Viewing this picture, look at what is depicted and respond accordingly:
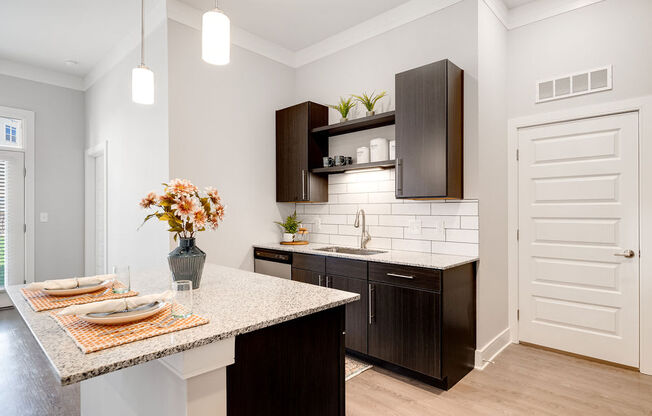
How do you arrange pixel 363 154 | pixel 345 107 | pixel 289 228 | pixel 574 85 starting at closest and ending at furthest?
pixel 574 85 → pixel 363 154 → pixel 345 107 → pixel 289 228

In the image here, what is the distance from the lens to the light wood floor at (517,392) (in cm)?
231

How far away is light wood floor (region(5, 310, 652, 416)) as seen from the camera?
2.31m

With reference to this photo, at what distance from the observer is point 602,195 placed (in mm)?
2953

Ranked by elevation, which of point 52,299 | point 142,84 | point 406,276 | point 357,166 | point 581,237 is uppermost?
point 142,84

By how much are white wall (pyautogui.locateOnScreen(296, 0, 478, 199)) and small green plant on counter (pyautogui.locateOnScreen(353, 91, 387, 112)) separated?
61mm

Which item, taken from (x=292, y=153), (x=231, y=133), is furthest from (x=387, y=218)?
(x=231, y=133)

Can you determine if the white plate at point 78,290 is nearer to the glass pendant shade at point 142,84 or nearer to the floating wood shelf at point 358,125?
the glass pendant shade at point 142,84

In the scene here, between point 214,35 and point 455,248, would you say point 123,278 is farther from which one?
point 455,248

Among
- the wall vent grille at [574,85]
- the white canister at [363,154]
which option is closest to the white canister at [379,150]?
the white canister at [363,154]

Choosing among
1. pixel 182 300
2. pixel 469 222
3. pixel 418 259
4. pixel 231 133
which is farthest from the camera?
pixel 231 133

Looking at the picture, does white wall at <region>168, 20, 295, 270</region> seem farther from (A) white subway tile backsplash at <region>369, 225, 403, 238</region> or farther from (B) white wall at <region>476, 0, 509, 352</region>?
(B) white wall at <region>476, 0, 509, 352</region>

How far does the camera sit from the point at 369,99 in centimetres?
355

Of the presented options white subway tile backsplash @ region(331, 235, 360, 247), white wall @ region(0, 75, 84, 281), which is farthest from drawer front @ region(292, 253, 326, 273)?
white wall @ region(0, 75, 84, 281)

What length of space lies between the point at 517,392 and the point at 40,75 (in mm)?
6424
